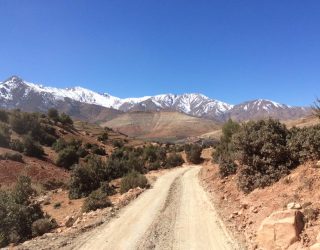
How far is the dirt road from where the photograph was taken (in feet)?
47.3

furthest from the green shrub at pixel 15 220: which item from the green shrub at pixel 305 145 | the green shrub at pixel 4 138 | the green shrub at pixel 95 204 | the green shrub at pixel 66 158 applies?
the green shrub at pixel 4 138

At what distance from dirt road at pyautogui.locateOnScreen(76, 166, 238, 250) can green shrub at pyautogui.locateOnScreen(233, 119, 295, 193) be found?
271 cm

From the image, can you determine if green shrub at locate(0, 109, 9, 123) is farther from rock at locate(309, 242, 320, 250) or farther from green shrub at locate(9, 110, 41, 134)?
rock at locate(309, 242, 320, 250)

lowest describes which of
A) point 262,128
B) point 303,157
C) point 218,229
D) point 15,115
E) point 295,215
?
point 218,229

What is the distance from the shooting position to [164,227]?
16875 mm

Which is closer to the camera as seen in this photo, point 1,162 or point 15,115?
point 1,162

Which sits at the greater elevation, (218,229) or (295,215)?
(295,215)

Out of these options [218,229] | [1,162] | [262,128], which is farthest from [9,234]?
[1,162]

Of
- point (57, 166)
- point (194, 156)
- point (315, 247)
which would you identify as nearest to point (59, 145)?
point (57, 166)

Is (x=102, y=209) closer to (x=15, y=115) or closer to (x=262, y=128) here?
(x=262, y=128)

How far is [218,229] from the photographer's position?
635 inches

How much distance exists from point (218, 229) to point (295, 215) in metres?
4.31

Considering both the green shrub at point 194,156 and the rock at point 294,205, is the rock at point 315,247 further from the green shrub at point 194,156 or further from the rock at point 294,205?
the green shrub at point 194,156

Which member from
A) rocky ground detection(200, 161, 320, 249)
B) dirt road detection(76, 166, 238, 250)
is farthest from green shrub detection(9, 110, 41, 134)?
rocky ground detection(200, 161, 320, 249)
